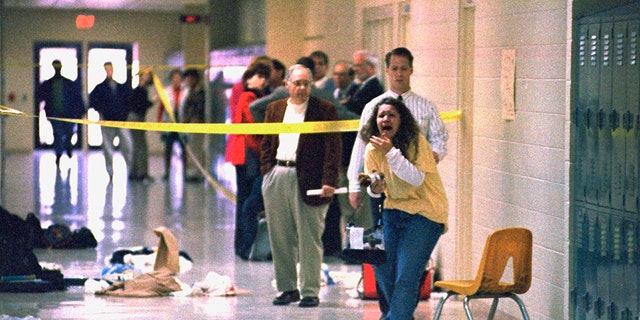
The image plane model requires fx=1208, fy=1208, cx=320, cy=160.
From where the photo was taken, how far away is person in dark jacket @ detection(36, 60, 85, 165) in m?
20.2

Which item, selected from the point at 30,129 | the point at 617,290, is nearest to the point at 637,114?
the point at 617,290

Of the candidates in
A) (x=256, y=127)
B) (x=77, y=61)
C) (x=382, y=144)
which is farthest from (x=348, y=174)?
(x=77, y=61)

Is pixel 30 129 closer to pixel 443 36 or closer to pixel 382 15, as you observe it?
pixel 382 15

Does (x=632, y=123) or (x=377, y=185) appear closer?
(x=632, y=123)

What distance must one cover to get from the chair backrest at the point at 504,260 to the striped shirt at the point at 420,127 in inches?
32.5

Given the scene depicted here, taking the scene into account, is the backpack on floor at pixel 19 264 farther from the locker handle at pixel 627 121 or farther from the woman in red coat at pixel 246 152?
the locker handle at pixel 627 121

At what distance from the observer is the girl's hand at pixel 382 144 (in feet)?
21.9

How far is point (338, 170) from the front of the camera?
8461 mm

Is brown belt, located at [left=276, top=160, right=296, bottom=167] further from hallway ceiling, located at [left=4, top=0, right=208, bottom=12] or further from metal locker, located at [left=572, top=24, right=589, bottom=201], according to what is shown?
hallway ceiling, located at [left=4, top=0, right=208, bottom=12]

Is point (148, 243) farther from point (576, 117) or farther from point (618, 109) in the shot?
point (618, 109)

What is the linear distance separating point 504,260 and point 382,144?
0.93 meters

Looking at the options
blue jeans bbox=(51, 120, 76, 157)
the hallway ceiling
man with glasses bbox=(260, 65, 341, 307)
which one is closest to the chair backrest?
man with glasses bbox=(260, 65, 341, 307)

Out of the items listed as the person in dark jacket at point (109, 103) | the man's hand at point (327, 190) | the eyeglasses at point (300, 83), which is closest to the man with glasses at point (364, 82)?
the eyeglasses at point (300, 83)

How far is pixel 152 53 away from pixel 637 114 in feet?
73.3
